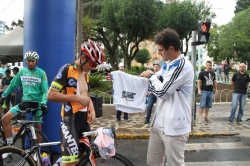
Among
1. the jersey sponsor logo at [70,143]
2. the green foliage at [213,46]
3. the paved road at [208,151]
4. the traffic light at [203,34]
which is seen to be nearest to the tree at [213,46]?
the green foliage at [213,46]

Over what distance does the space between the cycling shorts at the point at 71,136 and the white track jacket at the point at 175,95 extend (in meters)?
0.92

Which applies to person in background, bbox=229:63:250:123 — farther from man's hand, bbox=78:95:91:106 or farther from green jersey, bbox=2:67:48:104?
man's hand, bbox=78:95:91:106

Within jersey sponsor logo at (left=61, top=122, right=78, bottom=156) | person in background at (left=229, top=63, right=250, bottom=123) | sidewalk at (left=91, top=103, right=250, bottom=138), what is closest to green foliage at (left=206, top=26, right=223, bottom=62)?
sidewalk at (left=91, top=103, right=250, bottom=138)

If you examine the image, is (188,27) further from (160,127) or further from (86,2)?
(160,127)

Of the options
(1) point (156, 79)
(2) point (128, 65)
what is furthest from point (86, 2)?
(1) point (156, 79)

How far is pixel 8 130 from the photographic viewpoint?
4.64 metres

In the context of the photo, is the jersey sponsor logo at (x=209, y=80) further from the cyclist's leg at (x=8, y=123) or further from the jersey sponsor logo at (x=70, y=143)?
the jersey sponsor logo at (x=70, y=143)

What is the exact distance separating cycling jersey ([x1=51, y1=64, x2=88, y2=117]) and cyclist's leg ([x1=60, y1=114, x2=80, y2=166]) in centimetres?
9

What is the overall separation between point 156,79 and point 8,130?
3.03 m

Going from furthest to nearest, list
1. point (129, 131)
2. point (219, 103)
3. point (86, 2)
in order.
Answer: point (86, 2), point (219, 103), point (129, 131)

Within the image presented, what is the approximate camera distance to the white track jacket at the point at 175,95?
2718mm

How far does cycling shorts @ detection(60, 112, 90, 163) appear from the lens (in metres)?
2.93

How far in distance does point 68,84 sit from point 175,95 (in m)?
1.14

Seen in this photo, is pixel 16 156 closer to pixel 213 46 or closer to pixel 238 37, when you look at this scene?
pixel 238 37
